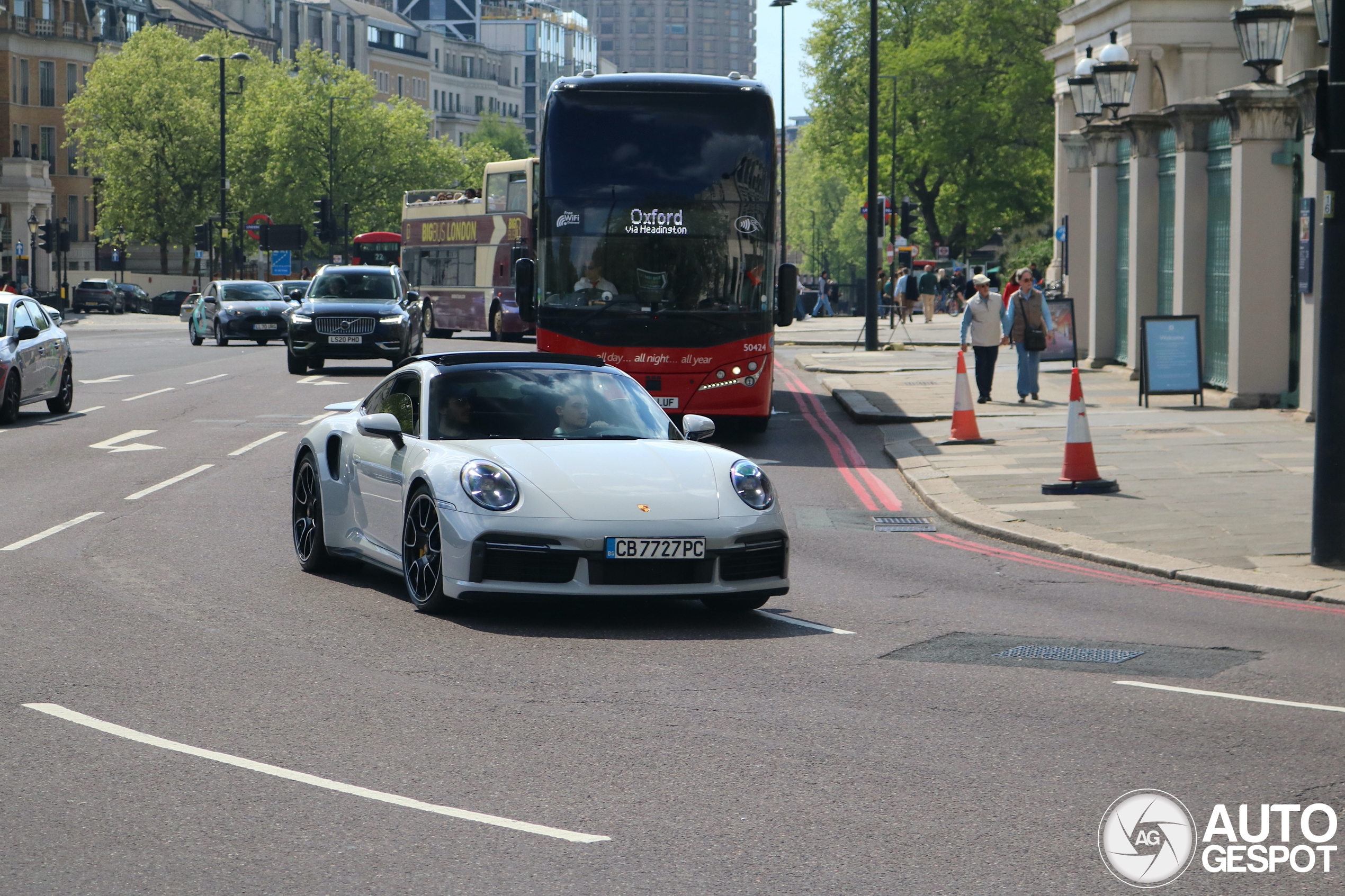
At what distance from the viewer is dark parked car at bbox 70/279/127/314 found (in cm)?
8850

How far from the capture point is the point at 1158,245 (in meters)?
28.8

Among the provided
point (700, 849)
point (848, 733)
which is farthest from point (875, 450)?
point (700, 849)

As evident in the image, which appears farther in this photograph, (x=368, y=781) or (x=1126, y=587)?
(x=1126, y=587)

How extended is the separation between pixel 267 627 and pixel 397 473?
1232mm

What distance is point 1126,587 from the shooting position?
37.0ft

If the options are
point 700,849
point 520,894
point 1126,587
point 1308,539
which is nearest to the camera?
point 520,894

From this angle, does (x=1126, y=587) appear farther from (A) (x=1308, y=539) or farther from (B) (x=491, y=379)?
(B) (x=491, y=379)

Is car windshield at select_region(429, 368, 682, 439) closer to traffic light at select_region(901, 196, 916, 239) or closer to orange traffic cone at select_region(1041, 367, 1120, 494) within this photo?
orange traffic cone at select_region(1041, 367, 1120, 494)

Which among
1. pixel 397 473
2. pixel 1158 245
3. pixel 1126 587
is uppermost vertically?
pixel 1158 245

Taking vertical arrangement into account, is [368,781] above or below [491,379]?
below

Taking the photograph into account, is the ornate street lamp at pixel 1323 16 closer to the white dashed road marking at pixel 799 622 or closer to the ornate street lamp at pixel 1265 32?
the ornate street lamp at pixel 1265 32

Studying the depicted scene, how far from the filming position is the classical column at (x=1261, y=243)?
22.7m

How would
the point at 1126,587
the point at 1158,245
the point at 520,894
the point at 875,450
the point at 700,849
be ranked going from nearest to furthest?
the point at 520,894
the point at 700,849
the point at 1126,587
the point at 875,450
the point at 1158,245

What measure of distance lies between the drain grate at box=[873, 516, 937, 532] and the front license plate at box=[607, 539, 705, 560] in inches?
196
